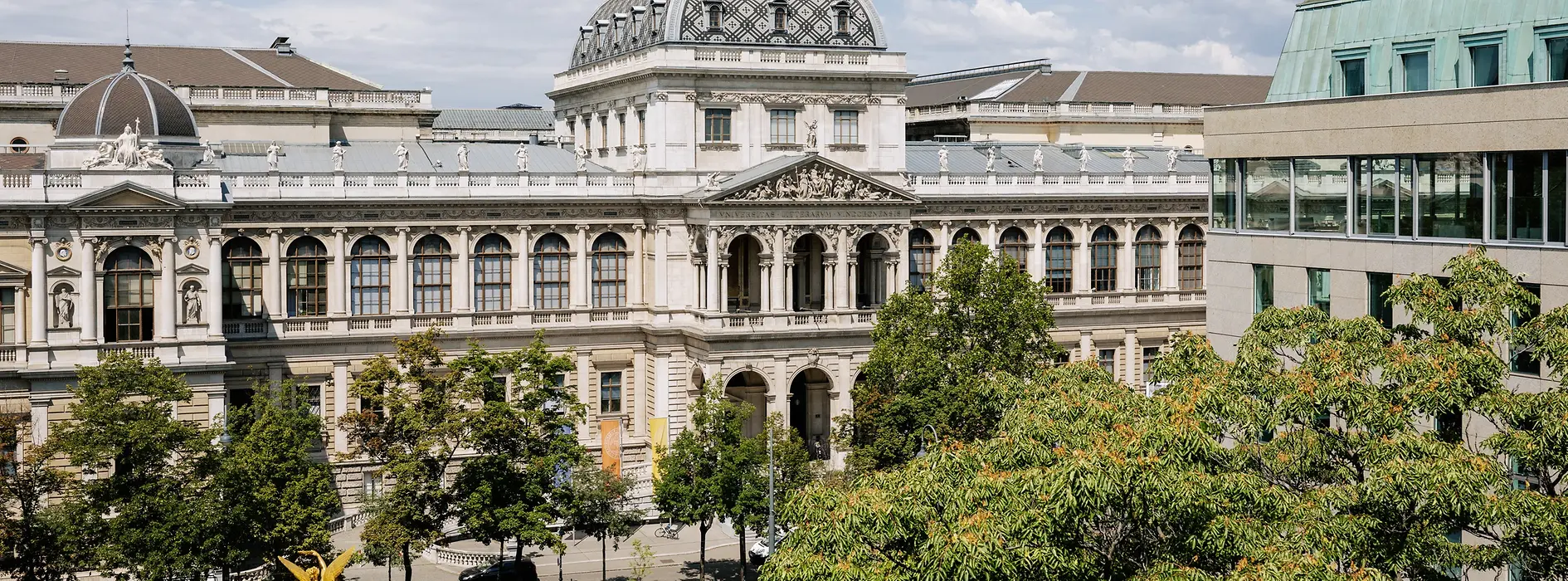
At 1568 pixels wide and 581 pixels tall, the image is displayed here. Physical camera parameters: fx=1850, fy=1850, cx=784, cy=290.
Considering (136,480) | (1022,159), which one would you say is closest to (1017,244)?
(1022,159)

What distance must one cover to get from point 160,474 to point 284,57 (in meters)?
50.9

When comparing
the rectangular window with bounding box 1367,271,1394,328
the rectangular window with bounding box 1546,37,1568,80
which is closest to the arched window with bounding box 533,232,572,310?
the rectangular window with bounding box 1367,271,1394,328

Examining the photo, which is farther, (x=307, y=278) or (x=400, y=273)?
(x=400, y=273)

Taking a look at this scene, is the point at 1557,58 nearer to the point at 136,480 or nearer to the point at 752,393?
the point at 136,480

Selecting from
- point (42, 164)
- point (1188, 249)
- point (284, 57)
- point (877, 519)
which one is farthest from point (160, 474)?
point (1188, 249)

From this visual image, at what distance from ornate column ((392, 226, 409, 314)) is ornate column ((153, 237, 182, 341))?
36.3 ft

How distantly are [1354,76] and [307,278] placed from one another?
4890 cm

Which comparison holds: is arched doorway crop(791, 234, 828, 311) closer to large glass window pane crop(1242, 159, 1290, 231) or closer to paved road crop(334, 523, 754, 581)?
paved road crop(334, 523, 754, 581)

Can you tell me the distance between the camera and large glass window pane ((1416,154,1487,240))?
4806 centimetres

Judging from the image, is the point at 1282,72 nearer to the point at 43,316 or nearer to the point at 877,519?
the point at 877,519

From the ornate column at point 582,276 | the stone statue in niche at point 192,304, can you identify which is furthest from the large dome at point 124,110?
the ornate column at point 582,276

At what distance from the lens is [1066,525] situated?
3603 cm

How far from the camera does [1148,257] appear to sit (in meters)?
102

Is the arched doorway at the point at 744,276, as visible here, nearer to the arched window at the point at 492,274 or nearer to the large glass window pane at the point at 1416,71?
the arched window at the point at 492,274
